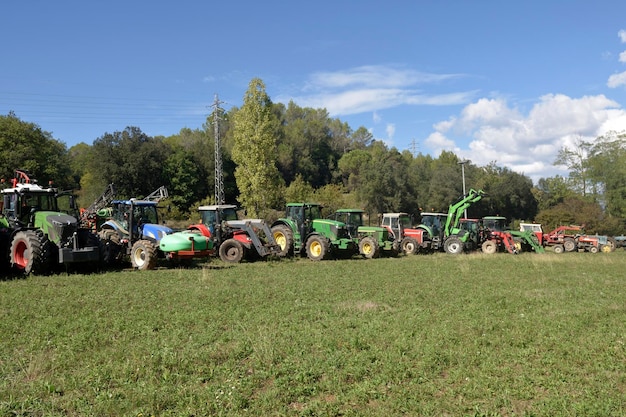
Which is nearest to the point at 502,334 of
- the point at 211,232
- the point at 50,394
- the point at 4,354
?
the point at 50,394

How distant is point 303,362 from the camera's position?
5.45 metres

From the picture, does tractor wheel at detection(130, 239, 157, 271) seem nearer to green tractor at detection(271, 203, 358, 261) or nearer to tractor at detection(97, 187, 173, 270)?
tractor at detection(97, 187, 173, 270)

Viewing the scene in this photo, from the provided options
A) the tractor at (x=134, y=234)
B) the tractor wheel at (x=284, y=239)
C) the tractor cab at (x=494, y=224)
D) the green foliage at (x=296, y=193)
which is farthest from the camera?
the green foliage at (x=296, y=193)

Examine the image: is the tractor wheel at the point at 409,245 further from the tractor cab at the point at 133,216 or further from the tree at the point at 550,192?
the tree at the point at 550,192

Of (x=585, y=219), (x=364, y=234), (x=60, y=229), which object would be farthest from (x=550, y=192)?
(x=60, y=229)

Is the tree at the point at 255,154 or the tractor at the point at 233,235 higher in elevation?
the tree at the point at 255,154

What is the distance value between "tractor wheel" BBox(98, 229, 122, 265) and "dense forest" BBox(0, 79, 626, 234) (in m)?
14.6

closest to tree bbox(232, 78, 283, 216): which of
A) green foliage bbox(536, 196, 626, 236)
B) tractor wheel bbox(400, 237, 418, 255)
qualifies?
tractor wheel bbox(400, 237, 418, 255)

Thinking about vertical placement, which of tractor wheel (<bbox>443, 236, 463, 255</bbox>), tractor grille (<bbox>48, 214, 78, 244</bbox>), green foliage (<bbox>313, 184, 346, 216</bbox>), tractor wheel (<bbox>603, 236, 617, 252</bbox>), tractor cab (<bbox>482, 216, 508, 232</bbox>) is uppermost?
green foliage (<bbox>313, 184, 346, 216</bbox>)

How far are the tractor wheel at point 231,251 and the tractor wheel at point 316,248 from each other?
10.0ft

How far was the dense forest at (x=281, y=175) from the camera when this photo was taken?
30281 mm

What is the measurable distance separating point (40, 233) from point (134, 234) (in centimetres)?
345

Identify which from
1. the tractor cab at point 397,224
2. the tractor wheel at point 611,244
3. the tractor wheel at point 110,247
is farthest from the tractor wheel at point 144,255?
the tractor wheel at point 611,244

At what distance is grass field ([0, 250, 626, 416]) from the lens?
4.41 metres
